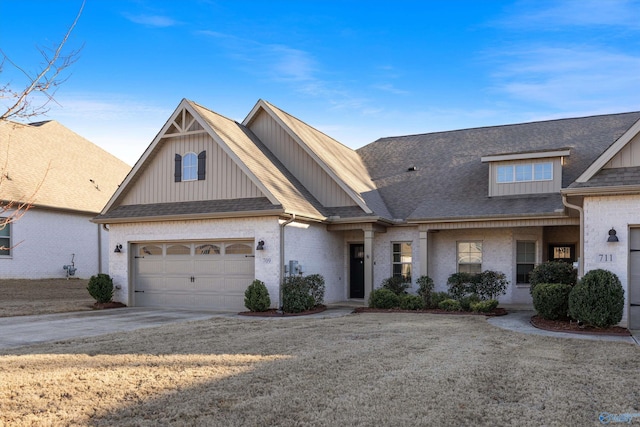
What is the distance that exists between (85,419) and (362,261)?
50.1 ft

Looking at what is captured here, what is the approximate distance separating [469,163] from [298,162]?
6599mm

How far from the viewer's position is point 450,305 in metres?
16.2

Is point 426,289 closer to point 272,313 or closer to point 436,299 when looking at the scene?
point 436,299

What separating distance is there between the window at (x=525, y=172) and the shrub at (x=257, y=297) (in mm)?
8788

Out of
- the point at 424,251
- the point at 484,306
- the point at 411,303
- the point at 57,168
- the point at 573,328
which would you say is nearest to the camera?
the point at 573,328

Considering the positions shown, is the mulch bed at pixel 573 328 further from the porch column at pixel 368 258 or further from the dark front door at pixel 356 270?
the dark front door at pixel 356 270

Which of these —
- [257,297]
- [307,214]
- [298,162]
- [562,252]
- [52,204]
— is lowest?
[257,297]

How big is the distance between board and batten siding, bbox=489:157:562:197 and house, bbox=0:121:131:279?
1628 centimetres

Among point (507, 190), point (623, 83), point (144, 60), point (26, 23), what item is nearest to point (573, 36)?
point (623, 83)

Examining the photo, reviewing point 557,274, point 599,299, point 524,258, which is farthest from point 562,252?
point 599,299

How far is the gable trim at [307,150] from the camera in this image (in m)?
18.3

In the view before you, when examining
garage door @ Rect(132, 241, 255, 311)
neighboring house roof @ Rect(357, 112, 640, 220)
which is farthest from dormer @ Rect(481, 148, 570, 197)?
A: garage door @ Rect(132, 241, 255, 311)

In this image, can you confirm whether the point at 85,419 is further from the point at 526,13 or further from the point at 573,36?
the point at 573,36

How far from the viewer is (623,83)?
18.3m
